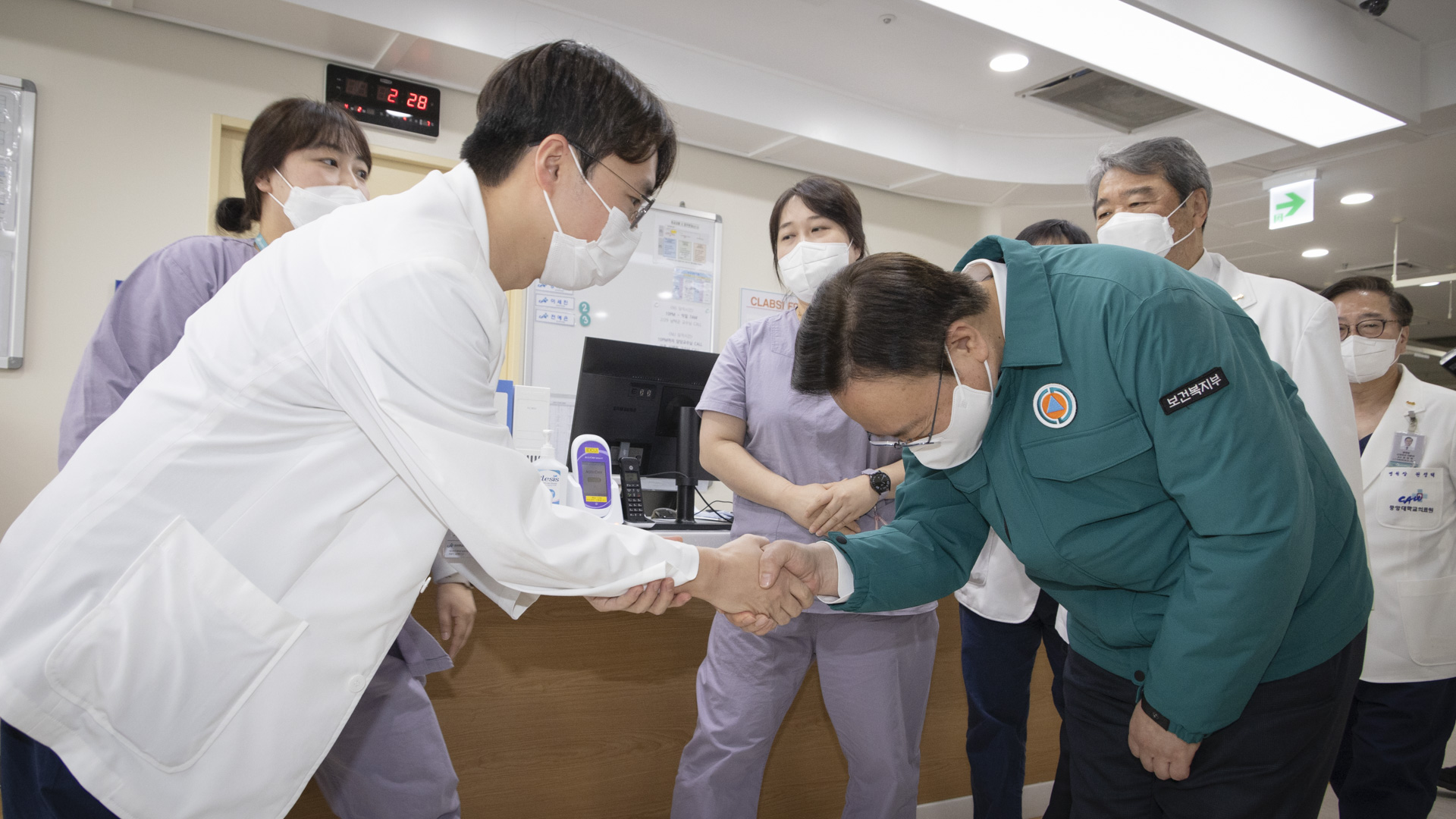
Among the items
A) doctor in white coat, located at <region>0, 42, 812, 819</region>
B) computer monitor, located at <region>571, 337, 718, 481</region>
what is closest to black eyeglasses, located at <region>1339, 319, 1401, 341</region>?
computer monitor, located at <region>571, 337, 718, 481</region>

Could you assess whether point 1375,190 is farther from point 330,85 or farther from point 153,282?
point 153,282

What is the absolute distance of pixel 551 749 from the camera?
188cm

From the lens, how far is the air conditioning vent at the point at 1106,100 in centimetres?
410

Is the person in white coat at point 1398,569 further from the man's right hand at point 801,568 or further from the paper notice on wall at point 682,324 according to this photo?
the paper notice on wall at point 682,324

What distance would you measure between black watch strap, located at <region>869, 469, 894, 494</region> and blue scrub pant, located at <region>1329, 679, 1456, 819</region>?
1.66m

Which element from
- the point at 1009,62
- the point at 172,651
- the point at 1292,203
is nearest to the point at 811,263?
the point at 172,651

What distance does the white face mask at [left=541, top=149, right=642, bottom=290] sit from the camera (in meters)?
1.17

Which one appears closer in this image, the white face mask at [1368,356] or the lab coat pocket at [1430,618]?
the lab coat pocket at [1430,618]

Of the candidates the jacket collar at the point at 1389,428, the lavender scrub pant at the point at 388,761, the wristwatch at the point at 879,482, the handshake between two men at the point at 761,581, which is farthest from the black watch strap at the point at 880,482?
the jacket collar at the point at 1389,428

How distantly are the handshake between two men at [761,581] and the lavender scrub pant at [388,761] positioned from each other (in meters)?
0.38

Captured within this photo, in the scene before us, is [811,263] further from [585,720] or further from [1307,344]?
[585,720]

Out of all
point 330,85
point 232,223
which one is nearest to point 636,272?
point 330,85

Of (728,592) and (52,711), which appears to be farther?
(728,592)

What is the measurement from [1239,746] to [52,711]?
4.46ft
